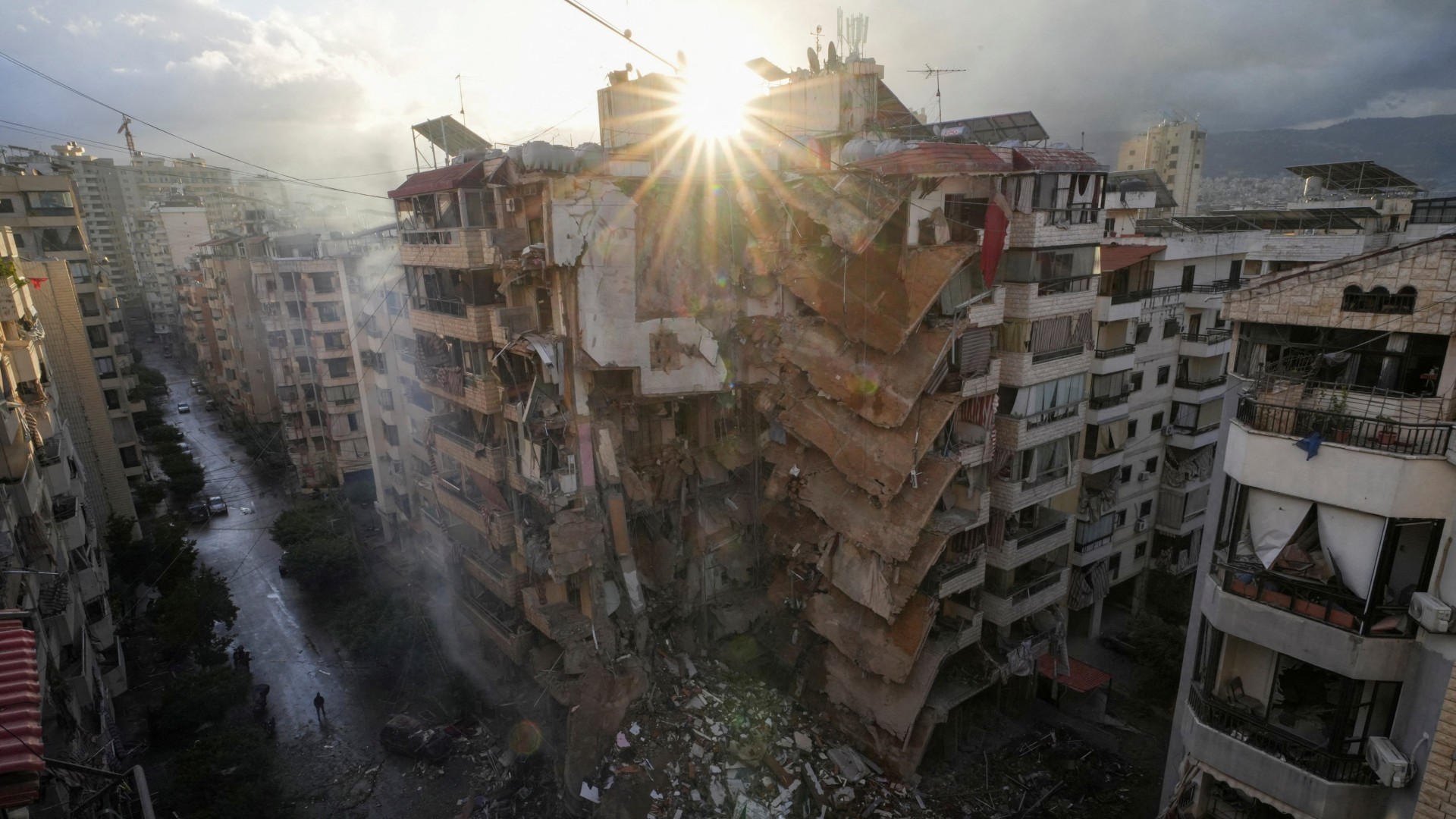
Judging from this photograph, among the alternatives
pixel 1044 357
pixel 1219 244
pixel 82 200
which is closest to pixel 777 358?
pixel 1044 357

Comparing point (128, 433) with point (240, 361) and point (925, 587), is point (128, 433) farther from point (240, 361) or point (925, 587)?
point (925, 587)

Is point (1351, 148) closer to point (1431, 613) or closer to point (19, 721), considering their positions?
point (1431, 613)

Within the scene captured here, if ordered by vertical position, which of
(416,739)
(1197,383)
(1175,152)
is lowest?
(416,739)

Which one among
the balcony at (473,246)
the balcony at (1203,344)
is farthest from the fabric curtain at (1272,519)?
the balcony at (473,246)

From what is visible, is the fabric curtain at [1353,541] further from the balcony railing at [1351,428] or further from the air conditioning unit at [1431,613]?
the balcony railing at [1351,428]

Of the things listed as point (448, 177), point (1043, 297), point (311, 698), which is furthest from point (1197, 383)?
point (311, 698)

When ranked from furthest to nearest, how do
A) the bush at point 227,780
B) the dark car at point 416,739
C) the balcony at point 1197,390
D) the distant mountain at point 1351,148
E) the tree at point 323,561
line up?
the distant mountain at point 1351,148 < the tree at point 323,561 < the balcony at point 1197,390 < the dark car at point 416,739 < the bush at point 227,780
